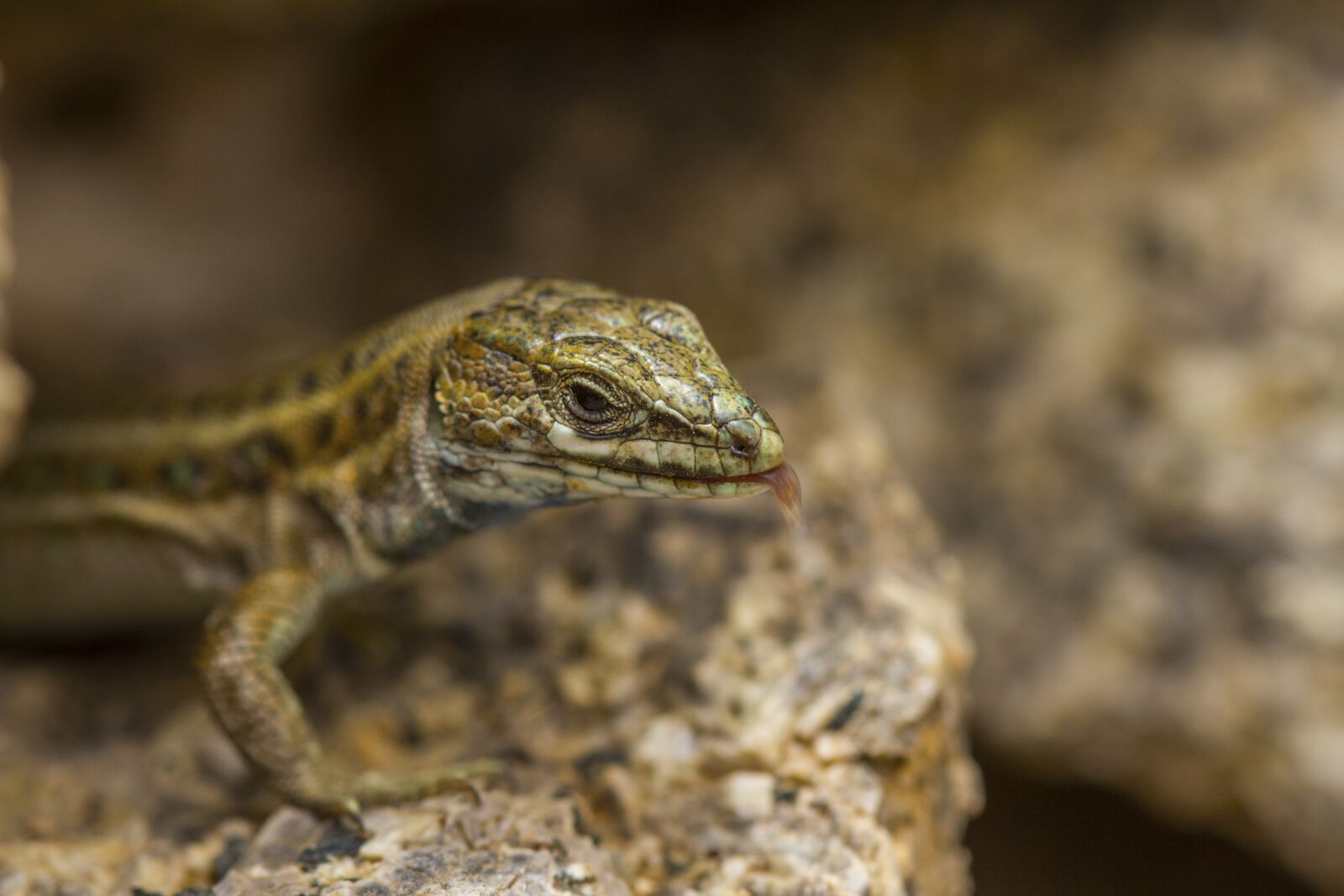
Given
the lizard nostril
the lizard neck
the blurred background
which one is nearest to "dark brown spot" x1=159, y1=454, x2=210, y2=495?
the lizard neck

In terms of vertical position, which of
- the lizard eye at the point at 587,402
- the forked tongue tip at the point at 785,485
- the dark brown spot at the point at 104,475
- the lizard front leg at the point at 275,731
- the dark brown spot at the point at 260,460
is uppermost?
the dark brown spot at the point at 104,475

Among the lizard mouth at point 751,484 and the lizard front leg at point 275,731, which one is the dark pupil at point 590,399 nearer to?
the lizard mouth at point 751,484

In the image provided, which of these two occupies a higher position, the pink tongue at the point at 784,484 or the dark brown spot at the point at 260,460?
the dark brown spot at the point at 260,460

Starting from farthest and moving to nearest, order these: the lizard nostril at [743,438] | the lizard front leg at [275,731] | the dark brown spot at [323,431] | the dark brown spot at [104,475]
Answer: the dark brown spot at [104,475] → the dark brown spot at [323,431] → the lizard front leg at [275,731] → the lizard nostril at [743,438]

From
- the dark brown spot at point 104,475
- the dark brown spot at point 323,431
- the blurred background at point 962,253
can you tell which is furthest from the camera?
the blurred background at point 962,253

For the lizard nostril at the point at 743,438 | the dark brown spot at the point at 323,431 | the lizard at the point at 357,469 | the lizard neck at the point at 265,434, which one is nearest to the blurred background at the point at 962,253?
the lizard neck at the point at 265,434

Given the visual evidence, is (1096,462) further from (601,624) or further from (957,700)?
(601,624)

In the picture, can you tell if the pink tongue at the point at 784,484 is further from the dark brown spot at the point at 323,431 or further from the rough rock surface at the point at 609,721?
the dark brown spot at the point at 323,431

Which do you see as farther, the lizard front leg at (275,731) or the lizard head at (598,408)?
the lizard front leg at (275,731)

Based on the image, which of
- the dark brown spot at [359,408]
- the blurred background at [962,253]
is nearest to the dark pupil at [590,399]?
the dark brown spot at [359,408]
